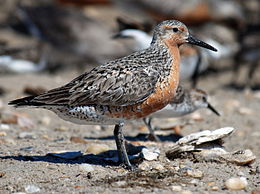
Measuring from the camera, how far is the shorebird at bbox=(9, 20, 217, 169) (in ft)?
18.8

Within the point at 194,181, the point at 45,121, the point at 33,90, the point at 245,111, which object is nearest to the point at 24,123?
the point at 45,121

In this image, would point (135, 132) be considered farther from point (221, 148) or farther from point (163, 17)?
point (163, 17)

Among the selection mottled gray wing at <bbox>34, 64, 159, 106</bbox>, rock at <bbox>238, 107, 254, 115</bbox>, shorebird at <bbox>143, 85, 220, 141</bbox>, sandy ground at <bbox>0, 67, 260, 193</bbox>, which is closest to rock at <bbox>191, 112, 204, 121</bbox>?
sandy ground at <bbox>0, 67, 260, 193</bbox>

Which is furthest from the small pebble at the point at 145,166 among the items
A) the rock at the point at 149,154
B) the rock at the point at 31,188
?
the rock at the point at 31,188

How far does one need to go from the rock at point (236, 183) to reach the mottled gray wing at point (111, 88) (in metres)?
1.22

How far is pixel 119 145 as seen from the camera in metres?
5.93

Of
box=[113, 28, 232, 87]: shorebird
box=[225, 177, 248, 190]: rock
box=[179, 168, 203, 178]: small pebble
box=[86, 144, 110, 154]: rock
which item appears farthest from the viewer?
box=[113, 28, 232, 87]: shorebird

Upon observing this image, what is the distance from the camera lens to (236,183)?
5090mm

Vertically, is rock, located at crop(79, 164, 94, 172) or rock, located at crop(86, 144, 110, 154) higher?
rock, located at crop(86, 144, 110, 154)

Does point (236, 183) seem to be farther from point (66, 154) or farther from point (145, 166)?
point (66, 154)

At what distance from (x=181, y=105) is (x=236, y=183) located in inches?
109

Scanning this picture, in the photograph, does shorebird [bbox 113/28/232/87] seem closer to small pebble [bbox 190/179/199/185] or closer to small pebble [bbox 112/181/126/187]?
small pebble [bbox 190/179/199/185]

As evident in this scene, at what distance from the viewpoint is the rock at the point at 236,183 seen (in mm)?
5074

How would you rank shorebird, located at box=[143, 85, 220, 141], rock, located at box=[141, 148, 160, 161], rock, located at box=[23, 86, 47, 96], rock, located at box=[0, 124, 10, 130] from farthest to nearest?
rock, located at box=[23, 86, 47, 96]
rock, located at box=[0, 124, 10, 130]
shorebird, located at box=[143, 85, 220, 141]
rock, located at box=[141, 148, 160, 161]
